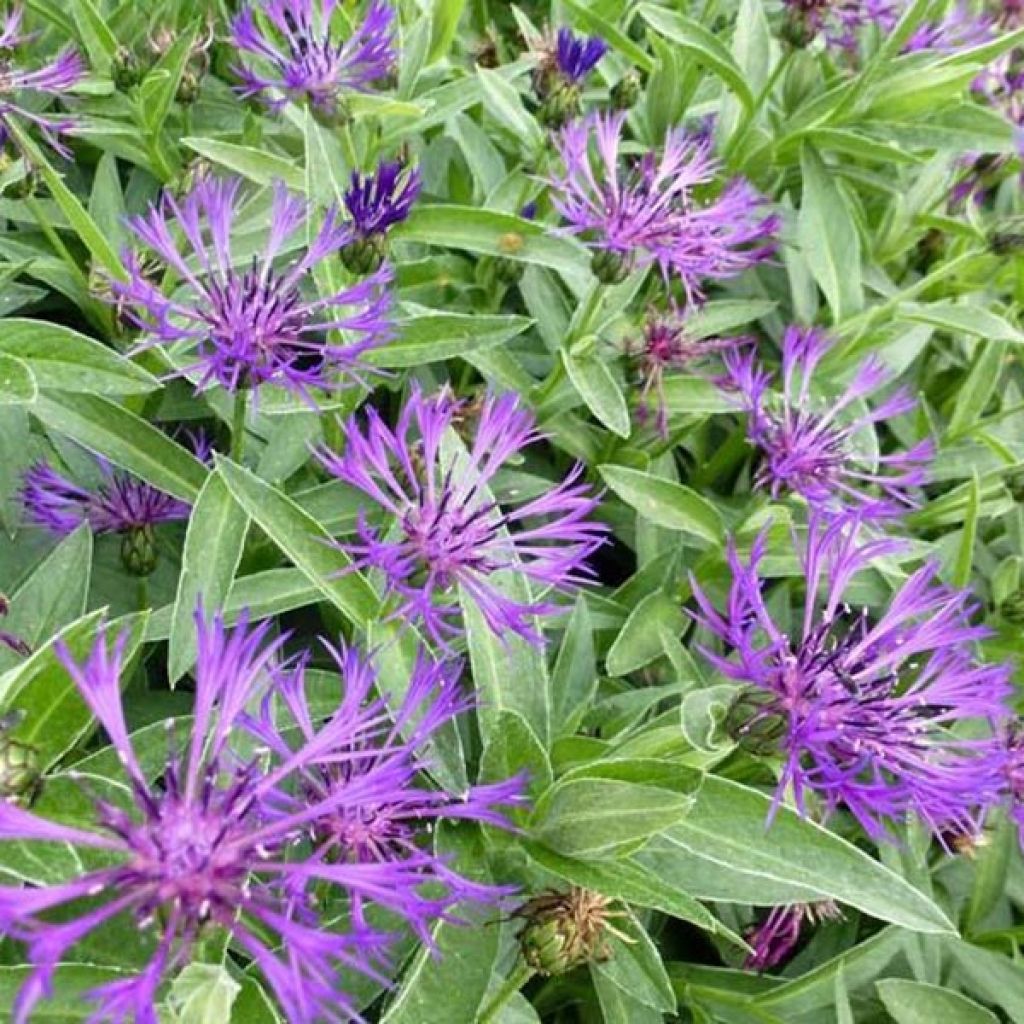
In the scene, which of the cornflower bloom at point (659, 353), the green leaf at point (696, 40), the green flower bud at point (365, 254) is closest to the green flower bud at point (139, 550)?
the green flower bud at point (365, 254)

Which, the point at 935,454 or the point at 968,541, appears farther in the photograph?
the point at 935,454

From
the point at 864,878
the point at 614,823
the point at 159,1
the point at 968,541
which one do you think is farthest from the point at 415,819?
the point at 159,1

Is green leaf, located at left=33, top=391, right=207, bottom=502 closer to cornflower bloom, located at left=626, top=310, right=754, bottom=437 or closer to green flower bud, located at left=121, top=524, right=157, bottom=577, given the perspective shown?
green flower bud, located at left=121, top=524, right=157, bottom=577

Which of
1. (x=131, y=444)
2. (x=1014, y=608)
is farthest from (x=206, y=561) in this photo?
(x=1014, y=608)

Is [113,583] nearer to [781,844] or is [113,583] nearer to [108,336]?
[108,336]

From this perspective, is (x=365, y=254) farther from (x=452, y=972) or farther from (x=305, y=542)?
(x=452, y=972)

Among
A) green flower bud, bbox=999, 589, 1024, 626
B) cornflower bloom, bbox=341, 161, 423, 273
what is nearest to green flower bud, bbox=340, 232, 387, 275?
cornflower bloom, bbox=341, 161, 423, 273

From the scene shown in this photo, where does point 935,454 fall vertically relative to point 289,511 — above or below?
below
